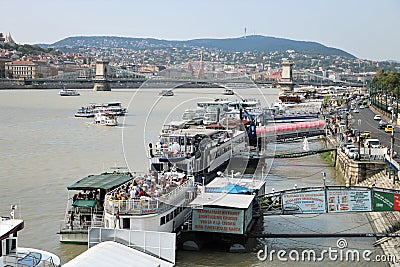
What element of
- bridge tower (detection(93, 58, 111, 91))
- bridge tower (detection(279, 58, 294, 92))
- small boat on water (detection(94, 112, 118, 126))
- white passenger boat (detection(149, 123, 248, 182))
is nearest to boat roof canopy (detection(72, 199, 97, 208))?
white passenger boat (detection(149, 123, 248, 182))

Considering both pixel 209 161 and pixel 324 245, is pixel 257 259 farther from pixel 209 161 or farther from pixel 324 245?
pixel 209 161

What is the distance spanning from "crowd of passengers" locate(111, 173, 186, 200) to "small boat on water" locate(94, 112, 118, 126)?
27.6 meters

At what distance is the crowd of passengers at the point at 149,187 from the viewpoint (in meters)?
10.9

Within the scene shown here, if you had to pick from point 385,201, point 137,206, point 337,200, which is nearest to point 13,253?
point 137,206

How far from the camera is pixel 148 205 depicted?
1066 centimetres

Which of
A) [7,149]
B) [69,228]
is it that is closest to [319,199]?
[69,228]

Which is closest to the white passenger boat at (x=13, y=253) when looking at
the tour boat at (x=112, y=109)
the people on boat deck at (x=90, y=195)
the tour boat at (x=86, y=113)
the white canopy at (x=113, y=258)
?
the white canopy at (x=113, y=258)

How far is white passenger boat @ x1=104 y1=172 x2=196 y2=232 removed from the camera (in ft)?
34.5

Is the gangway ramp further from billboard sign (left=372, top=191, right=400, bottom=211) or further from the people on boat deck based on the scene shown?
the people on boat deck

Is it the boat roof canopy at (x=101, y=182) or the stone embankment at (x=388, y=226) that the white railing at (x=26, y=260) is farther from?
the stone embankment at (x=388, y=226)

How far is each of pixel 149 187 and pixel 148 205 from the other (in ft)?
2.25

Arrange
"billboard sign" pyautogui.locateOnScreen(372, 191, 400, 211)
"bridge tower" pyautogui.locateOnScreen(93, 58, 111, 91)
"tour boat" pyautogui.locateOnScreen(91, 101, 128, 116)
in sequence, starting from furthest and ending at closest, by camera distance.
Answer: "bridge tower" pyautogui.locateOnScreen(93, 58, 111, 91), "tour boat" pyautogui.locateOnScreen(91, 101, 128, 116), "billboard sign" pyautogui.locateOnScreen(372, 191, 400, 211)

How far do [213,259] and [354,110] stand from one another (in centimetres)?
3419

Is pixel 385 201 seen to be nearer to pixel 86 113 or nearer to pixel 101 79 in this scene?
pixel 86 113
